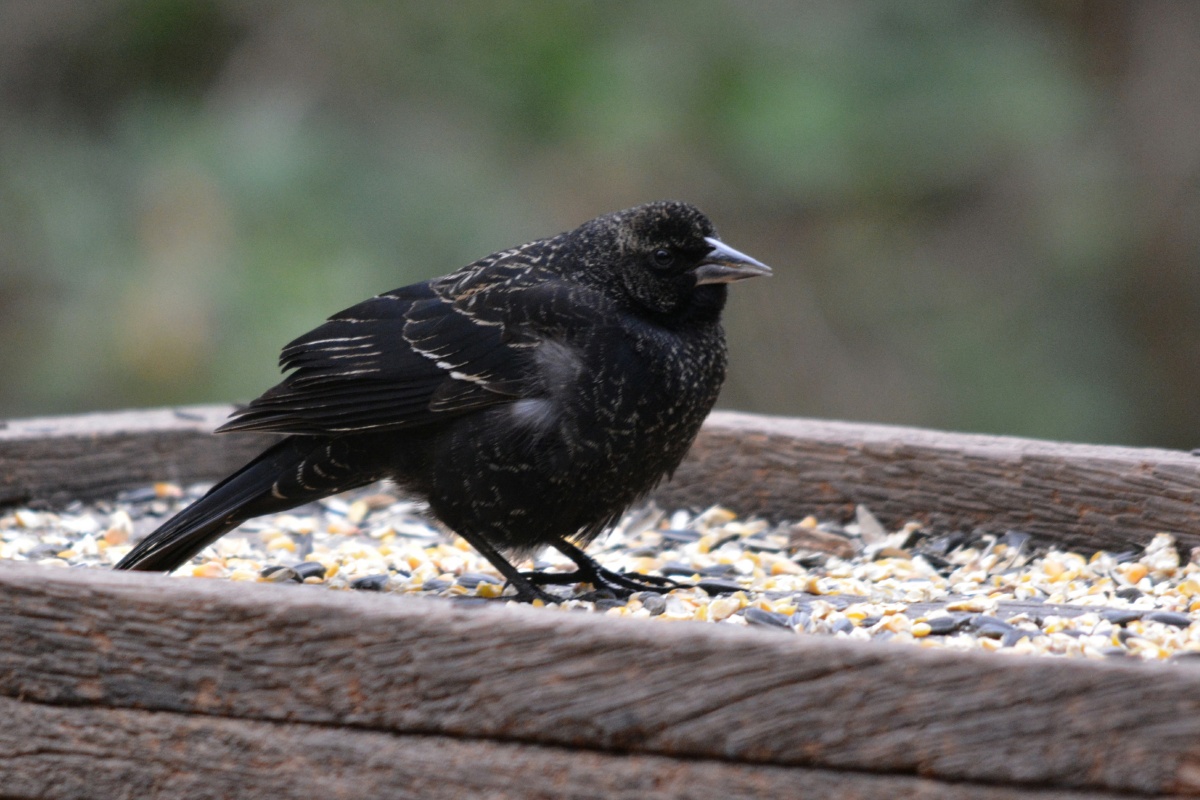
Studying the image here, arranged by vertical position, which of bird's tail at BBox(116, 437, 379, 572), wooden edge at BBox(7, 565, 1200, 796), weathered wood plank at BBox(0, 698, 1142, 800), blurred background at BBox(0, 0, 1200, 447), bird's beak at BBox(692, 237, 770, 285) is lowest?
weathered wood plank at BBox(0, 698, 1142, 800)

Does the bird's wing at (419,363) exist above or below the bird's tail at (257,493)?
above

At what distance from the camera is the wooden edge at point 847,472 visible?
131 inches

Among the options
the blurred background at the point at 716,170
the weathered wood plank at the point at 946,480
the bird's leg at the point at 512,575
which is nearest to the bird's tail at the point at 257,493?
the bird's leg at the point at 512,575

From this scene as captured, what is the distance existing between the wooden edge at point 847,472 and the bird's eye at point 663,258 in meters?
0.75

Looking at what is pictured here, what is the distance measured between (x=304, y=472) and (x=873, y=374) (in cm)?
473

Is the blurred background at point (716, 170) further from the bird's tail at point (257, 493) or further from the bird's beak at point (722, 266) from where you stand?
the bird's beak at point (722, 266)

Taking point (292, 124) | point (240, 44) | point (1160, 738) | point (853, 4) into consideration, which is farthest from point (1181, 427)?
point (1160, 738)

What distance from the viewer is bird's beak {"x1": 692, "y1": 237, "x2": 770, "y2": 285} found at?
10.7 ft

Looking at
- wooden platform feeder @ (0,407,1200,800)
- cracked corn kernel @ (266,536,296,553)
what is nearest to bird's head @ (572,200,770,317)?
cracked corn kernel @ (266,536,296,553)

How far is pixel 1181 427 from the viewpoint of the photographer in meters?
7.43

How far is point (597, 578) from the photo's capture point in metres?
3.29

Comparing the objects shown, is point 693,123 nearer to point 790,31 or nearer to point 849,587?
point 790,31

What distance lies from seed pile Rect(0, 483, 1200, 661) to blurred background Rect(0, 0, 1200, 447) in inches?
101

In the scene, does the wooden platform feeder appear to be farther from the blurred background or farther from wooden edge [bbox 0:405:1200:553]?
the blurred background
